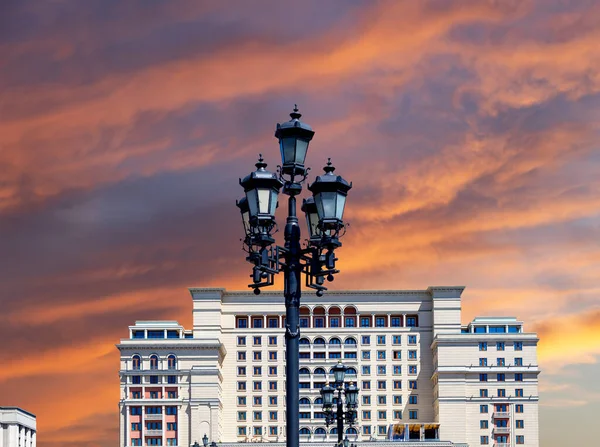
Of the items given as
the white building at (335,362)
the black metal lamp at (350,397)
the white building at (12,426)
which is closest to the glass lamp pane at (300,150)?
the black metal lamp at (350,397)

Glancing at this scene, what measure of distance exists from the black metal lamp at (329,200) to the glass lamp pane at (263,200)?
3.41 ft

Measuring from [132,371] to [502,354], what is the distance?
45.3 m

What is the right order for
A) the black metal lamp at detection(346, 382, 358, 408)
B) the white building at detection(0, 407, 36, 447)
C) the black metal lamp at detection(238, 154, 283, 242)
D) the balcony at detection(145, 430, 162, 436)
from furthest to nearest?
the white building at detection(0, 407, 36, 447)
the balcony at detection(145, 430, 162, 436)
the black metal lamp at detection(346, 382, 358, 408)
the black metal lamp at detection(238, 154, 283, 242)

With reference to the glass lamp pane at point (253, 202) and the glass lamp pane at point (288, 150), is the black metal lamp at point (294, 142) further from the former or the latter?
the glass lamp pane at point (253, 202)

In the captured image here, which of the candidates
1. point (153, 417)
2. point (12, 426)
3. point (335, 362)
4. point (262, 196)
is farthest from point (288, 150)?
point (12, 426)

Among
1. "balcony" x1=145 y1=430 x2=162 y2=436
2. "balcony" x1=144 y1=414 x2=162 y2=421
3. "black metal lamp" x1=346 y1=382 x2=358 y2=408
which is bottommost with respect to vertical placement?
"balcony" x1=145 y1=430 x2=162 y2=436

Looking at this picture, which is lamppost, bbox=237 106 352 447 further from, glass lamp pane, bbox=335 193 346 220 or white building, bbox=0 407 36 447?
white building, bbox=0 407 36 447

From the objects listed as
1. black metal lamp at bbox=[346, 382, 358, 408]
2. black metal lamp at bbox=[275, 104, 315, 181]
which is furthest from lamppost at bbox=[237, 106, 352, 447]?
black metal lamp at bbox=[346, 382, 358, 408]

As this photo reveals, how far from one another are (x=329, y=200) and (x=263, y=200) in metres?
1.44

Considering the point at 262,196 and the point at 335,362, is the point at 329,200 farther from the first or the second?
the point at 335,362

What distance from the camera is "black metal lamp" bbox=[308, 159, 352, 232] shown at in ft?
81.3

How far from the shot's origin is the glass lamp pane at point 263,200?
24.7m

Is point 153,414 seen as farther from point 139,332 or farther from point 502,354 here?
point 502,354

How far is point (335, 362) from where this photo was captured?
14062 cm
